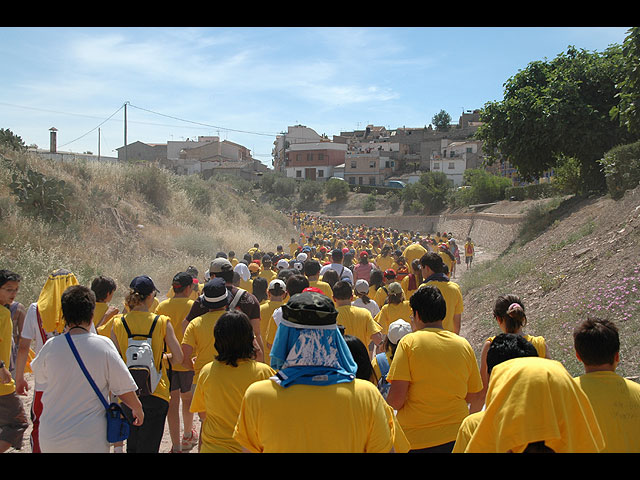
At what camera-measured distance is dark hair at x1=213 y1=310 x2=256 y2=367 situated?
11.1 feet

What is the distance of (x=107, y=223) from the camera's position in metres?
21.0

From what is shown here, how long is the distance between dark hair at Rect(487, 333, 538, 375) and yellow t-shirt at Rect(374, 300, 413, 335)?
3047 millimetres

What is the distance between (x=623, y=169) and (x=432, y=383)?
1477 centimetres

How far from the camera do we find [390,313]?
6242 mm

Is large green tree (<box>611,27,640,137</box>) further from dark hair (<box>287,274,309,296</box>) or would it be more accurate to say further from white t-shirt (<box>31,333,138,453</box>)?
white t-shirt (<box>31,333,138,453</box>)

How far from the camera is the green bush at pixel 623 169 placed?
15.0m

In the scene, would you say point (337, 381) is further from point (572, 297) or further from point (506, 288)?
point (506, 288)

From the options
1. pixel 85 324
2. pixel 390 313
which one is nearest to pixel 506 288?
pixel 390 313

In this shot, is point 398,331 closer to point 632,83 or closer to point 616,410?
point 616,410

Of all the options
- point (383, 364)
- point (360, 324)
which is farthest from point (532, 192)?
point (383, 364)

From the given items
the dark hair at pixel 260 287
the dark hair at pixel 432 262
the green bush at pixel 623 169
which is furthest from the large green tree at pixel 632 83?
the dark hair at pixel 260 287

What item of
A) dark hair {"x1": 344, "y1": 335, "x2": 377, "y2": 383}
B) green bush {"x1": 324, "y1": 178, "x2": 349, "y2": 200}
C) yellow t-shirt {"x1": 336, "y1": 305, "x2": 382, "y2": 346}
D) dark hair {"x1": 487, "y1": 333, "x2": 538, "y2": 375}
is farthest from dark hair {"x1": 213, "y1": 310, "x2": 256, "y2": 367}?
green bush {"x1": 324, "y1": 178, "x2": 349, "y2": 200}

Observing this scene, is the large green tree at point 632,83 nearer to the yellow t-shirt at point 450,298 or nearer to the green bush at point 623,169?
the green bush at point 623,169

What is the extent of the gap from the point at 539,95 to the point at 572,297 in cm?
1486
